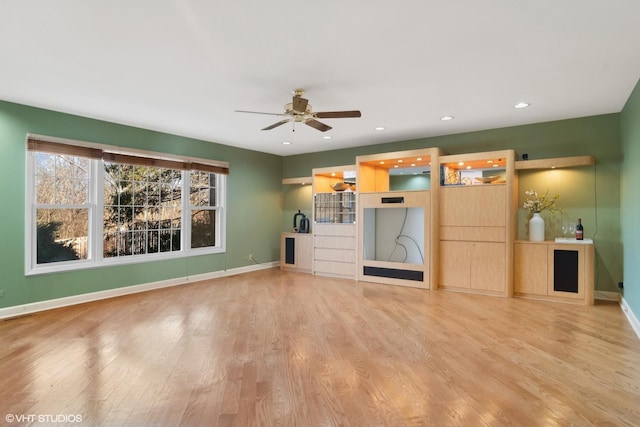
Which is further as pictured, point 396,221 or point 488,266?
point 396,221

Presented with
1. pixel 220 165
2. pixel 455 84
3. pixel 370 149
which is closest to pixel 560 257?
pixel 455 84

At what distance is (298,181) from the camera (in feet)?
24.3

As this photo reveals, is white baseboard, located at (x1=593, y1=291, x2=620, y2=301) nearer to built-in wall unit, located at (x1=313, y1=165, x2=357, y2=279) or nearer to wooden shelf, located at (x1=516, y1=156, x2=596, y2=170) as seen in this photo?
wooden shelf, located at (x1=516, y1=156, x2=596, y2=170)

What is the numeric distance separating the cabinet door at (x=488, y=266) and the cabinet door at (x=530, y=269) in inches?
7.6

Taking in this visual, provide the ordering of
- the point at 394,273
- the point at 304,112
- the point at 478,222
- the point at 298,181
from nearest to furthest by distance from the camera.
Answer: the point at 304,112, the point at 478,222, the point at 394,273, the point at 298,181

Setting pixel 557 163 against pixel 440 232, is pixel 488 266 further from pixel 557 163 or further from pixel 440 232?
pixel 557 163

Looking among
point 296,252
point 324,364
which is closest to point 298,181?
point 296,252

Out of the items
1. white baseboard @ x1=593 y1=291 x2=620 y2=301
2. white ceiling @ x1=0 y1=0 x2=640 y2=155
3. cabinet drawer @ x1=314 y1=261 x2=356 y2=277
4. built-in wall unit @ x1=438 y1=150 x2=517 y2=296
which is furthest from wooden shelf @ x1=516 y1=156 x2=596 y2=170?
cabinet drawer @ x1=314 y1=261 x2=356 y2=277

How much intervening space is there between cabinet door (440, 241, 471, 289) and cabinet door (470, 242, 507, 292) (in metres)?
0.07

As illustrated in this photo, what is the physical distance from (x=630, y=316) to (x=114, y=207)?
6747mm

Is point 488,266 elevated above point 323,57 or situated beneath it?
situated beneath

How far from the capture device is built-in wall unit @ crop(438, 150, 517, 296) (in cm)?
498

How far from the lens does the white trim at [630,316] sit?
11.3 ft

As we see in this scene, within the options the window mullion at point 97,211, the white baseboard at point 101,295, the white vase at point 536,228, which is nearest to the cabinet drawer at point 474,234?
the white vase at point 536,228
